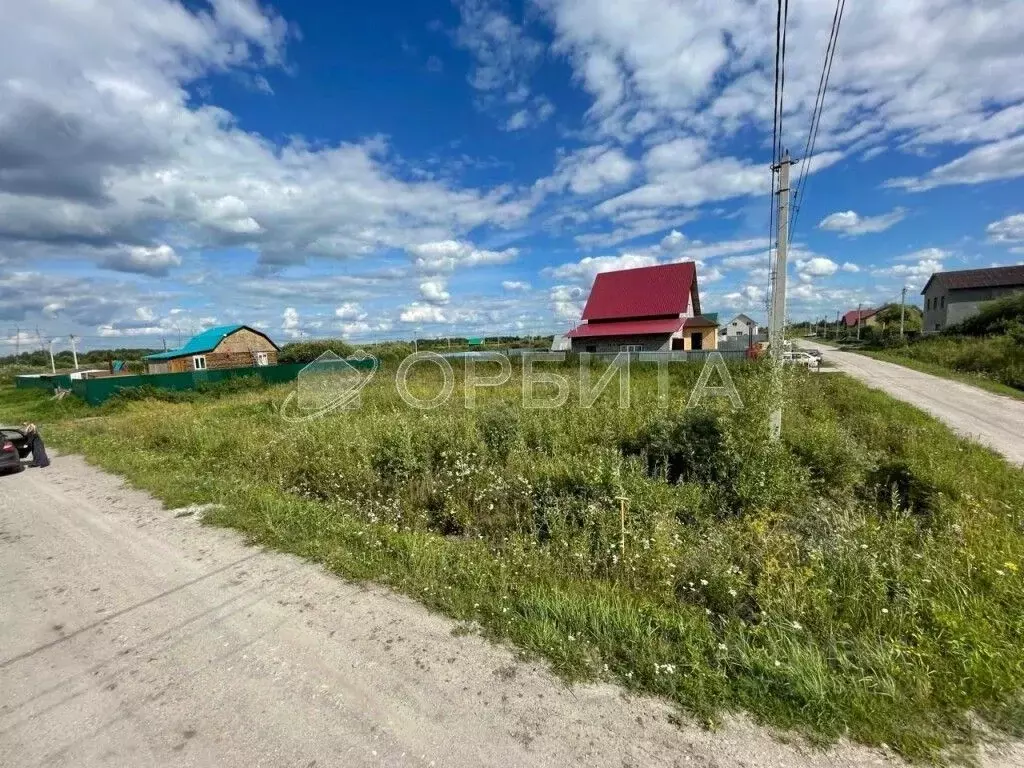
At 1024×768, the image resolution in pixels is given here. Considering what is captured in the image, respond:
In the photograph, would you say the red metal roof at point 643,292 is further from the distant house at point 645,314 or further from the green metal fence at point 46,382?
the green metal fence at point 46,382

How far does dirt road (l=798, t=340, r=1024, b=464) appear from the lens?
8133 mm

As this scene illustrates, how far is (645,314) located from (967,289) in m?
35.6

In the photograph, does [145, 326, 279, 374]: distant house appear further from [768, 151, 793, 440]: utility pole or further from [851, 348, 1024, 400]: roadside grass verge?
[851, 348, 1024, 400]: roadside grass verge

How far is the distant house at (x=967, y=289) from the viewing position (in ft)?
124

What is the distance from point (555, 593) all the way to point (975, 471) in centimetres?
661

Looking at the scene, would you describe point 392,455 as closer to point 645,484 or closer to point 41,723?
point 645,484

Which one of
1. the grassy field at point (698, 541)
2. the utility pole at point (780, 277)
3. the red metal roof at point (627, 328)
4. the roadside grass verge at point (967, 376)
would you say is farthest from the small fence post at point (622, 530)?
the red metal roof at point (627, 328)

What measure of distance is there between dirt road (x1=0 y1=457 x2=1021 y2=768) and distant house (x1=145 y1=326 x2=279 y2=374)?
3513cm

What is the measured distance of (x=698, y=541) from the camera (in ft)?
14.4

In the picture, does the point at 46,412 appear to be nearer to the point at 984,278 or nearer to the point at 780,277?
the point at 780,277

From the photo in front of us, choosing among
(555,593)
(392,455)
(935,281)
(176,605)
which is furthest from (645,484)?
(935,281)

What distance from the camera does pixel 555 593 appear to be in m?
3.25

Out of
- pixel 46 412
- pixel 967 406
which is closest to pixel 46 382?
pixel 46 412

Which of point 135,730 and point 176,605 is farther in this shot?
point 176,605
